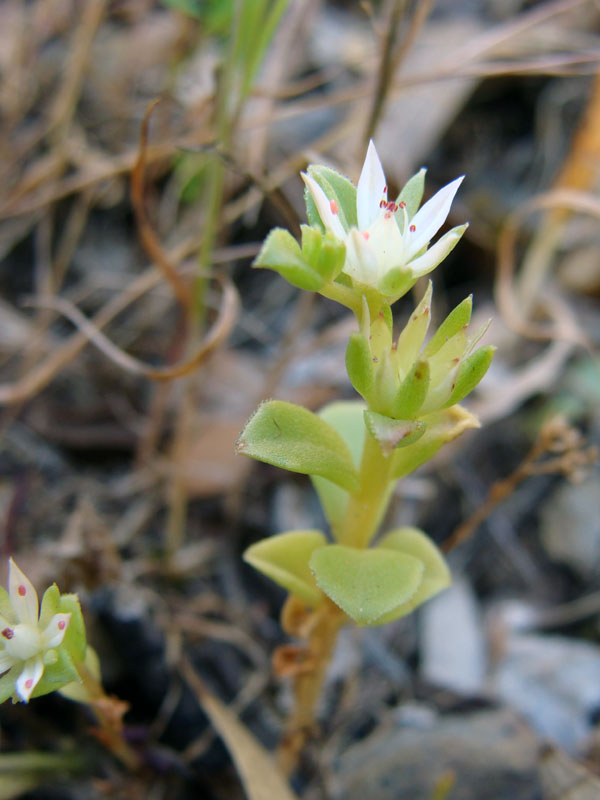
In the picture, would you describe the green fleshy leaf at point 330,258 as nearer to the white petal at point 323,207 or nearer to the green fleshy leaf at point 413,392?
the white petal at point 323,207

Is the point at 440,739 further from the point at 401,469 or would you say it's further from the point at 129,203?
the point at 129,203

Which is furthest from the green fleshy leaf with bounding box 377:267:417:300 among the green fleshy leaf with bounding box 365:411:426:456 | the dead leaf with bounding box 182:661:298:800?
the dead leaf with bounding box 182:661:298:800

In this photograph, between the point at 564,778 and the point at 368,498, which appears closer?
the point at 368,498

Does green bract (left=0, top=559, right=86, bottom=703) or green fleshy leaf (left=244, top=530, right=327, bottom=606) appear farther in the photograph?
green fleshy leaf (left=244, top=530, right=327, bottom=606)

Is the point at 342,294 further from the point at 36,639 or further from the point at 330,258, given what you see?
the point at 36,639

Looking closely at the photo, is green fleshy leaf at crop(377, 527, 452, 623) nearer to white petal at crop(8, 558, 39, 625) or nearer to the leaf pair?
the leaf pair

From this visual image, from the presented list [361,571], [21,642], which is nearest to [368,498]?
[361,571]
